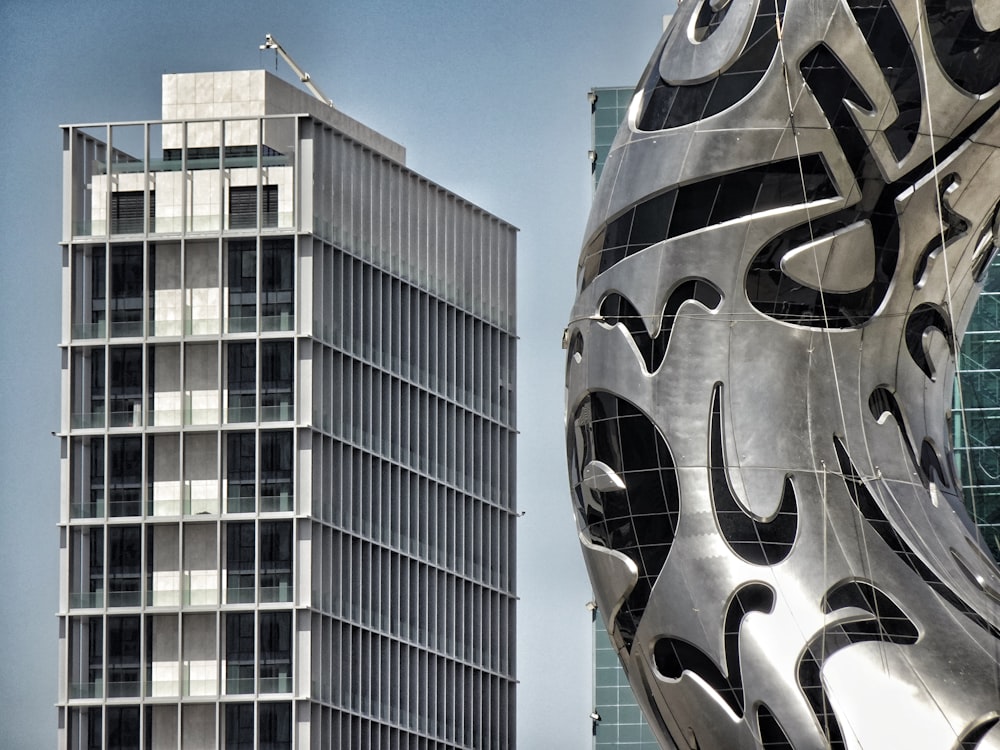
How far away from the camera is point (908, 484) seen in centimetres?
3084

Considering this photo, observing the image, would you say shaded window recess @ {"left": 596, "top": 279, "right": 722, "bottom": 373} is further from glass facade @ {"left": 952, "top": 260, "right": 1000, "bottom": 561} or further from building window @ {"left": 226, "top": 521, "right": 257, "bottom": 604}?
building window @ {"left": 226, "top": 521, "right": 257, "bottom": 604}

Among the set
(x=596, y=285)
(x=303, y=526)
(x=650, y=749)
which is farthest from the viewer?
(x=650, y=749)

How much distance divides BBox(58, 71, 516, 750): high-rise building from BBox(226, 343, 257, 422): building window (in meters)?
0.08

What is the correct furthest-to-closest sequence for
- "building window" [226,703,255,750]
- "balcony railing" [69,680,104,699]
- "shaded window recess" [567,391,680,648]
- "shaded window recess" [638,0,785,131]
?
"balcony railing" [69,680,104,699] → "building window" [226,703,255,750] → "shaded window recess" [567,391,680,648] → "shaded window recess" [638,0,785,131]

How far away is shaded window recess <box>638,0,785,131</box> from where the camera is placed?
3123 centimetres

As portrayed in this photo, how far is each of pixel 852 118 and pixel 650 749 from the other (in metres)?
76.5

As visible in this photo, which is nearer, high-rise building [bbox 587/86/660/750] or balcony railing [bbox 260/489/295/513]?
balcony railing [bbox 260/489/295/513]

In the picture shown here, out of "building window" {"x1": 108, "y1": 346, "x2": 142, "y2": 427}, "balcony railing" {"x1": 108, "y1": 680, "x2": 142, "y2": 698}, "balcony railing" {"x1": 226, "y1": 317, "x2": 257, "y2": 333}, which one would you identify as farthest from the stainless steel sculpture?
"building window" {"x1": 108, "y1": 346, "x2": 142, "y2": 427}

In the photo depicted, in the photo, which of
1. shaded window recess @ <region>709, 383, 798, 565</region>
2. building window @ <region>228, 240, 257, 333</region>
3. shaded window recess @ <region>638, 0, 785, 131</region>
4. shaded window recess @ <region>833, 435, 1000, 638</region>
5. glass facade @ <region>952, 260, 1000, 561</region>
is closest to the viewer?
shaded window recess @ <region>833, 435, 1000, 638</region>

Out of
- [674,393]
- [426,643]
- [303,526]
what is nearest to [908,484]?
[674,393]

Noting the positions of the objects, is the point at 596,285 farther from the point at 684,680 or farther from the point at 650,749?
the point at 650,749

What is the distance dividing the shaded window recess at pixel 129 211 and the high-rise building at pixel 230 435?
0.08 m

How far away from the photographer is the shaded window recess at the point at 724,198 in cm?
3089

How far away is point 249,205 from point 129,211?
4.56m
